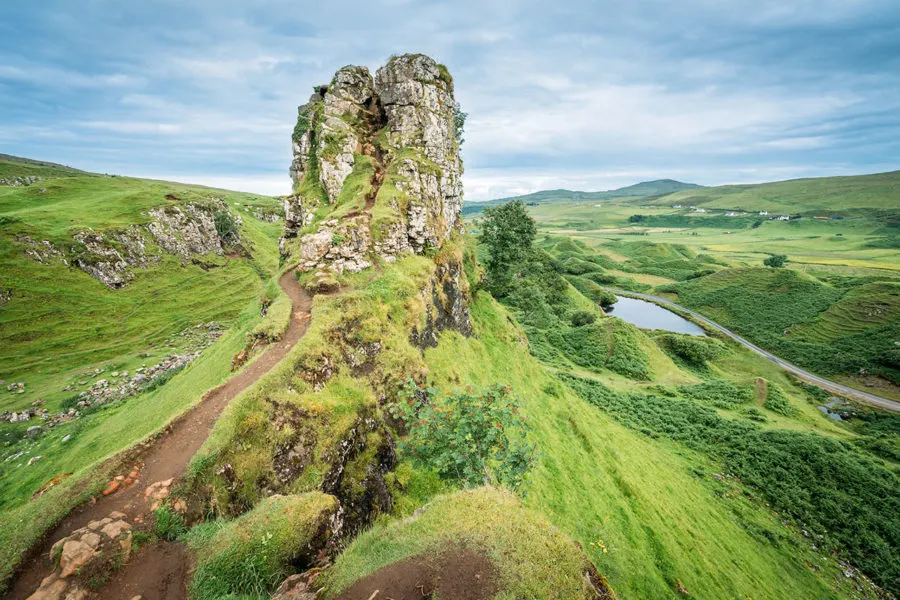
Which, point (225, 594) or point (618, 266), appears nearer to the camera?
point (225, 594)

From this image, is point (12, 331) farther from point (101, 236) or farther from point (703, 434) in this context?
point (703, 434)

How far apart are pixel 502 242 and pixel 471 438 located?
1563 inches

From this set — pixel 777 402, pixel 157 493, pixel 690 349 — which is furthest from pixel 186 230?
pixel 777 402

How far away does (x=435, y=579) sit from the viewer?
7.51 m

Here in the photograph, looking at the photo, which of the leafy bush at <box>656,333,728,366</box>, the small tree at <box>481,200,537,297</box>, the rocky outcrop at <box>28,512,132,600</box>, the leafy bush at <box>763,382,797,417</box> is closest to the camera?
the rocky outcrop at <box>28,512,132,600</box>

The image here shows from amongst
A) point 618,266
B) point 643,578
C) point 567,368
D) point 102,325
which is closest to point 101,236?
point 102,325

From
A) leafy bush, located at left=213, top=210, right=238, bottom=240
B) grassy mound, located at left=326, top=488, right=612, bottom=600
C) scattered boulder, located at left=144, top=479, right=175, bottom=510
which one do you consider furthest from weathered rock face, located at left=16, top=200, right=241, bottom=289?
grassy mound, located at left=326, top=488, right=612, bottom=600

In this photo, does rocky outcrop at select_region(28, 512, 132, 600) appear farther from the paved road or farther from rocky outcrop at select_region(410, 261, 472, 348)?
the paved road

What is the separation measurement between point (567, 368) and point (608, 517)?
3279 centimetres

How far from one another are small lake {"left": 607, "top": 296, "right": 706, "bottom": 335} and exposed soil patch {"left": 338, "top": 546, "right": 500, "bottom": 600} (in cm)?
9263

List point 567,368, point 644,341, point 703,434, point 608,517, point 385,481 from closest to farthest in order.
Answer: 1. point 385,481
2. point 608,517
3. point 703,434
4. point 567,368
5. point 644,341

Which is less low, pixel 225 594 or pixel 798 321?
pixel 225 594

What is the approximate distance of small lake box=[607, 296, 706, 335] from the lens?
9331 centimetres

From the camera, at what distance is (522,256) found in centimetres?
5066
